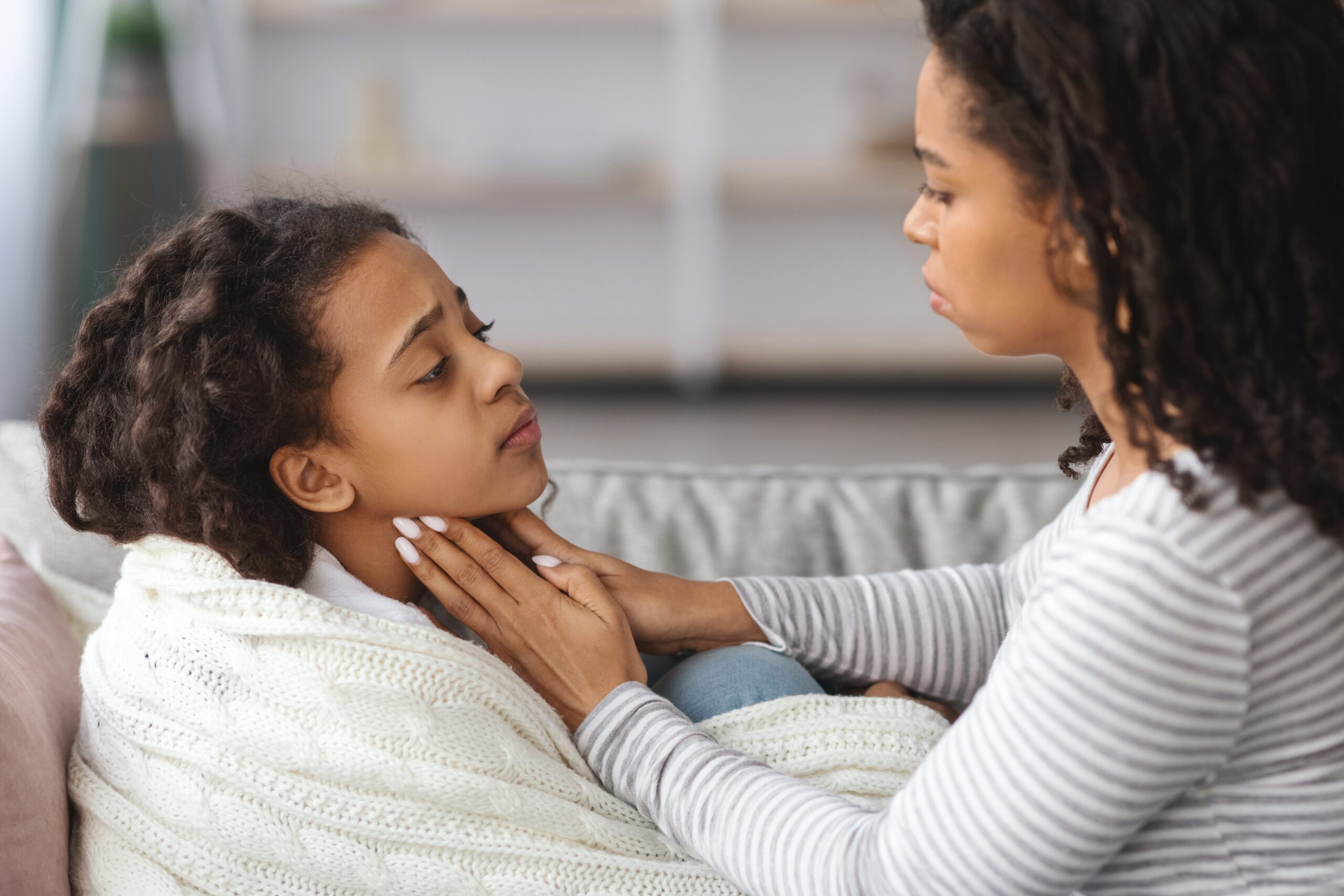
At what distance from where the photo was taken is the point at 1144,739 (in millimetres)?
683

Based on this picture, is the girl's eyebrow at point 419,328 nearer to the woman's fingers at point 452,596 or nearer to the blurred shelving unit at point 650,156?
the woman's fingers at point 452,596

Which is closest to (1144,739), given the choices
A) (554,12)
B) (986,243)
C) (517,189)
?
(986,243)

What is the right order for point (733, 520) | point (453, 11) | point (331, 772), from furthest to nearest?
point (453, 11) < point (733, 520) < point (331, 772)

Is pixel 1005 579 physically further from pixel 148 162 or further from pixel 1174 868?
pixel 148 162

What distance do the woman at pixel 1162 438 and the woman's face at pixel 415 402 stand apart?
46 centimetres

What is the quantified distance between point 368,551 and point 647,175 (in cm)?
351

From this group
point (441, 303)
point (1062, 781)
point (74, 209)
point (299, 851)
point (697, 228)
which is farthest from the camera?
point (697, 228)

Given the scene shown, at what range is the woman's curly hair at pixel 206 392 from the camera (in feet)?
3.20

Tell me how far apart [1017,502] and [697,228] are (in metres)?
3.10

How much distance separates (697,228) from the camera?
4469 mm

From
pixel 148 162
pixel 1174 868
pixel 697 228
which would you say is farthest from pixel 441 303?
pixel 697 228

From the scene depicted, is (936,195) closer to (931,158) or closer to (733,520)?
(931,158)

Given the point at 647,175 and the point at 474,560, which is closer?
the point at 474,560

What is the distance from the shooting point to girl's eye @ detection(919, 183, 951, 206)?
804 mm
